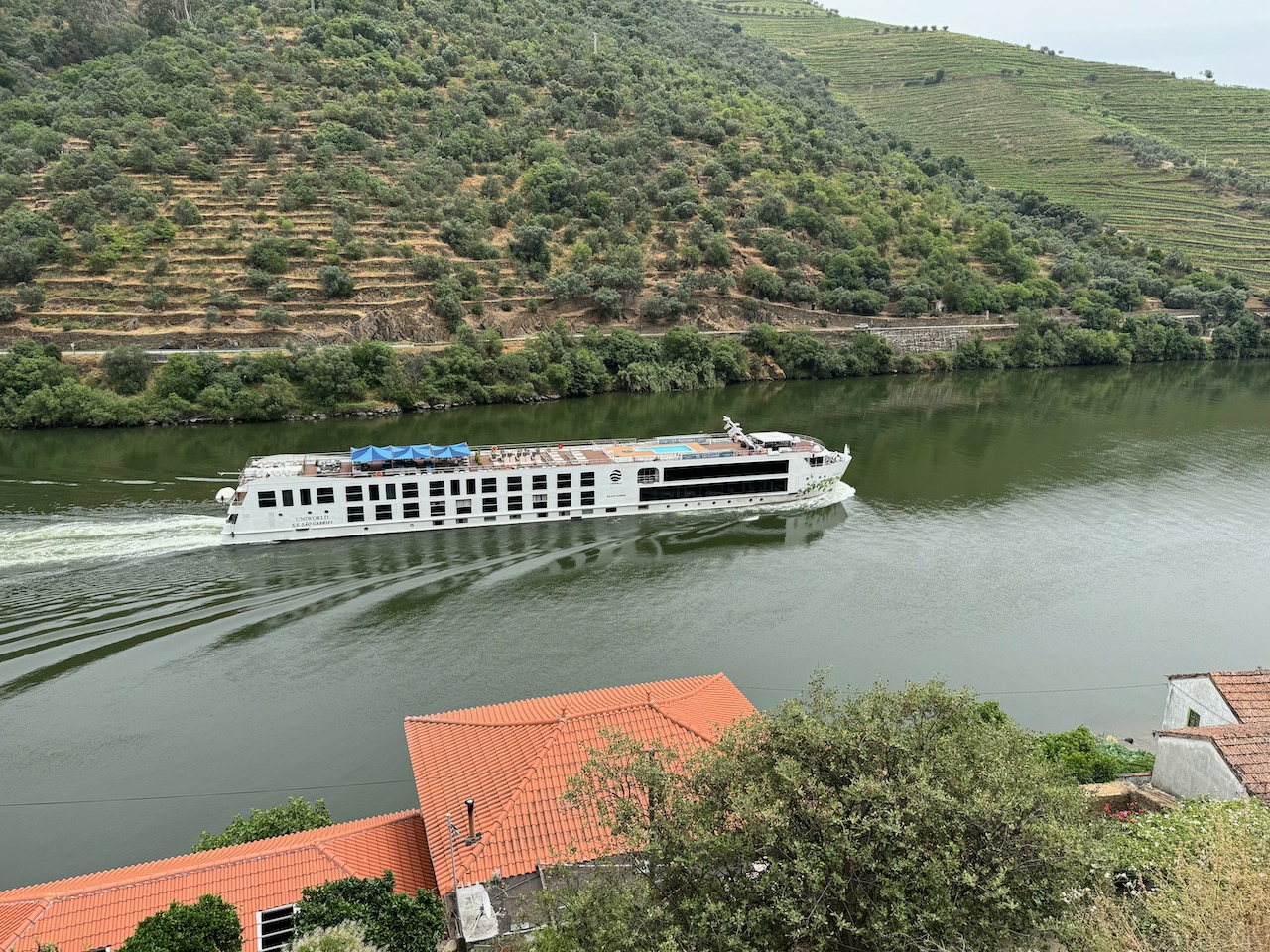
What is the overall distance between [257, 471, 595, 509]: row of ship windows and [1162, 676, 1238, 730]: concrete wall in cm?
2390

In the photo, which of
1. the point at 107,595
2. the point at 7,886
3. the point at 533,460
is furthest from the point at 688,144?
the point at 7,886

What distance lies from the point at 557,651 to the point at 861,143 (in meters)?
104

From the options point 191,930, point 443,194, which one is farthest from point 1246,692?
point 443,194

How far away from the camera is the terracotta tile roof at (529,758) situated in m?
14.0

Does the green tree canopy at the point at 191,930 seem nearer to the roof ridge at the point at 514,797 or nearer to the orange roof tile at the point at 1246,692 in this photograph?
the roof ridge at the point at 514,797

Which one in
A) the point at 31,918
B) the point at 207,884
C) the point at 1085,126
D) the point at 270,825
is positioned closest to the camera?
the point at 31,918

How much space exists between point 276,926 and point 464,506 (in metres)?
25.2

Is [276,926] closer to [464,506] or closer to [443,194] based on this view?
[464,506]

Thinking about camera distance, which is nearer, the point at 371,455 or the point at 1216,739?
the point at 1216,739

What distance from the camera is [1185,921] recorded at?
31.8 feet

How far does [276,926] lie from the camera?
42.2ft

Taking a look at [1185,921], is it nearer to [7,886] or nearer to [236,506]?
[7,886]

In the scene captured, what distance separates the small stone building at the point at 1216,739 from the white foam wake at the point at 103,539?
3249 centimetres

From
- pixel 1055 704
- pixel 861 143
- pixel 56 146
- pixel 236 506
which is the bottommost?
pixel 1055 704
